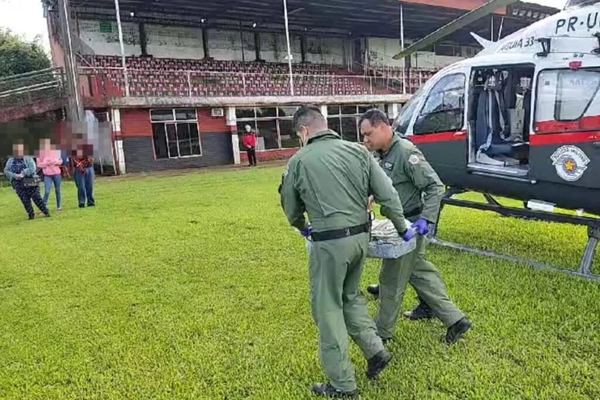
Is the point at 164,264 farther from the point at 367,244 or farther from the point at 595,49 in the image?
the point at 595,49

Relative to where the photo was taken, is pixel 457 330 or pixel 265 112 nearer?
pixel 457 330

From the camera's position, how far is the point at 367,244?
10.4ft

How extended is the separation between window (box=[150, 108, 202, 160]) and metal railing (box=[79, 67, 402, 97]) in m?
0.83

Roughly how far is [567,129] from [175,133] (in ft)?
59.5

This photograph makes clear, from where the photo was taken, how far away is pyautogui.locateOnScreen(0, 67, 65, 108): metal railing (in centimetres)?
1823

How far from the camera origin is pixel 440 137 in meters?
6.23

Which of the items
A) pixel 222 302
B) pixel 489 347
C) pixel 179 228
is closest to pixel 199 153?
pixel 179 228

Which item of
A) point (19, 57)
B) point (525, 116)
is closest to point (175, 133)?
point (19, 57)

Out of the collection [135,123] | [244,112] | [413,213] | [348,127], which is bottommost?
[413,213]

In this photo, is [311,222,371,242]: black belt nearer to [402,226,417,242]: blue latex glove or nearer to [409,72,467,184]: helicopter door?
[402,226,417,242]: blue latex glove

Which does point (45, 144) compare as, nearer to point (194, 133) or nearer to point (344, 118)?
point (194, 133)

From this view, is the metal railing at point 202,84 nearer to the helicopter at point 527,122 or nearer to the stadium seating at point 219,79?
the stadium seating at point 219,79

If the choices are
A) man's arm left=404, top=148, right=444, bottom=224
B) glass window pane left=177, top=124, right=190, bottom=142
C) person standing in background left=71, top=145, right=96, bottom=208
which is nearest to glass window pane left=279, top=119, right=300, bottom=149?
glass window pane left=177, top=124, right=190, bottom=142

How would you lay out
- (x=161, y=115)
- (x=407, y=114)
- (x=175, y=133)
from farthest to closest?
1. (x=175, y=133)
2. (x=161, y=115)
3. (x=407, y=114)
